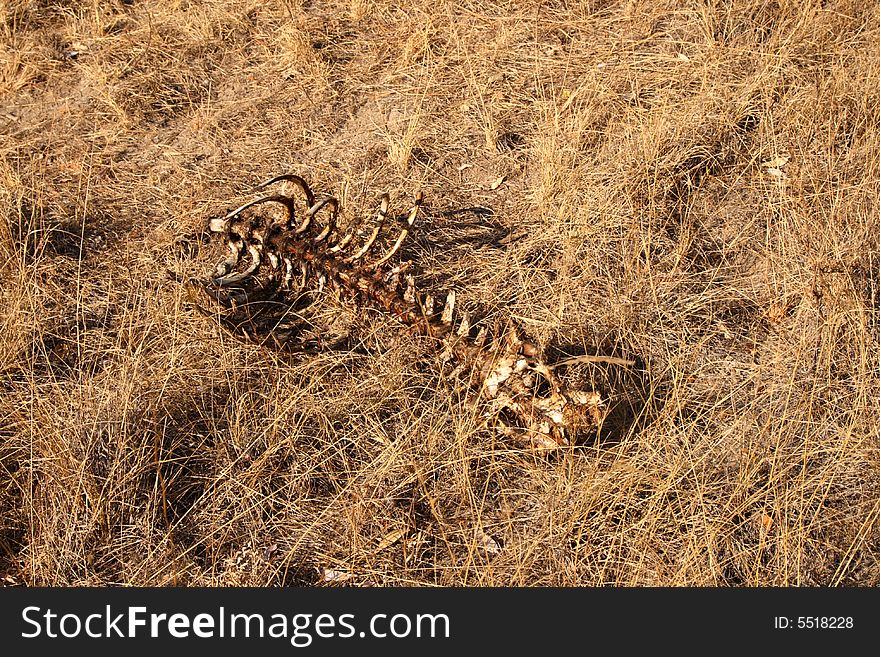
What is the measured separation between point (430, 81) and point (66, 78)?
5.66 feet

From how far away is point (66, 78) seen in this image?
3.86 m

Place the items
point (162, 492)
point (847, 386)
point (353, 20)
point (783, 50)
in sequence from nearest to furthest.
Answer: point (162, 492)
point (847, 386)
point (783, 50)
point (353, 20)

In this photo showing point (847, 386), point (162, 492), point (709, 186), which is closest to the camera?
point (162, 492)

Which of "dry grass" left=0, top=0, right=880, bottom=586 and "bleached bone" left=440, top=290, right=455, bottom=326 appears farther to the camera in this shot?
"bleached bone" left=440, top=290, right=455, bottom=326

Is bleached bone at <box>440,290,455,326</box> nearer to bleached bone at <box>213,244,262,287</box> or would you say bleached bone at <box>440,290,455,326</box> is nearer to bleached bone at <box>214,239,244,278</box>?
bleached bone at <box>213,244,262,287</box>

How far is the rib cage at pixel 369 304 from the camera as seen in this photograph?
2309mm

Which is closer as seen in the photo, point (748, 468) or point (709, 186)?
point (748, 468)

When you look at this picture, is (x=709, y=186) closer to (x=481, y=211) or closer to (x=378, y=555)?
(x=481, y=211)

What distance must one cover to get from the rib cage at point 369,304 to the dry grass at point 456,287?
0.09 meters

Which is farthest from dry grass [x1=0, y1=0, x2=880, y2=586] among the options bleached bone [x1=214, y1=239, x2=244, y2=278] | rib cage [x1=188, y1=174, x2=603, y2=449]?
bleached bone [x1=214, y1=239, x2=244, y2=278]

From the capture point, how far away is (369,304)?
2752 millimetres

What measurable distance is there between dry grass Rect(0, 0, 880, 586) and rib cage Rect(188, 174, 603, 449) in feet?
0.30

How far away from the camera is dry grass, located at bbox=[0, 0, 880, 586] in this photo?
2180mm

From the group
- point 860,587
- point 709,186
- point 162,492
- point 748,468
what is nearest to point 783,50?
point 709,186
